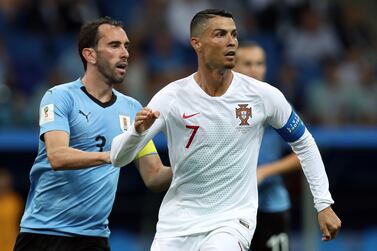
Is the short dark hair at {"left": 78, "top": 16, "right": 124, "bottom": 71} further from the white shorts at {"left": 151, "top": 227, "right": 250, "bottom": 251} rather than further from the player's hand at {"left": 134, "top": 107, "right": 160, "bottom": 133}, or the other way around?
the white shorts at {"left": 151, "top": 227, "right": 250, "bottom": 251}

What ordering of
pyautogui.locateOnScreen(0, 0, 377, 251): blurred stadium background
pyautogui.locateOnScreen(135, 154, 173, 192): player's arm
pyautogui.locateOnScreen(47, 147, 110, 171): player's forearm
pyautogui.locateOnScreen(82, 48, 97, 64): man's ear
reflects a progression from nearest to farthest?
pyautogui.locateOnScreen(47, 147, 110, 171): player's forearm < pyautogui.locateOnScreen(135, 154, 173, 192): player's arm < pyautogui.locateOnScreen(82, 48, 97, 64): man's ear < pyautogui.locateOnScreen(0, 0, 377, 251): blurred stadium background

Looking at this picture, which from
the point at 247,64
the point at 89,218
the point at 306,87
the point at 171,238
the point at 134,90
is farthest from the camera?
the point at 306,87

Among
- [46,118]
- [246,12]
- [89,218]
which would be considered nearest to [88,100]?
[46,118]

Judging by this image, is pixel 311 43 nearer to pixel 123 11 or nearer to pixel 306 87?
pixel 306 87

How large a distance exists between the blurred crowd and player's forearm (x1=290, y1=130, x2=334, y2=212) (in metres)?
6.03

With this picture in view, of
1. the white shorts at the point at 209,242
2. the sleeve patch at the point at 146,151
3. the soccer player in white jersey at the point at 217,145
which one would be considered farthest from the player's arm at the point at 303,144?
the sleeve patch at the point at 146,151

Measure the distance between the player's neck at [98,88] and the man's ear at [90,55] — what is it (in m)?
0.12

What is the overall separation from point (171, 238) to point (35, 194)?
1.10 metres

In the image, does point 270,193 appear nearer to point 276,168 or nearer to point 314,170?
point 276,168

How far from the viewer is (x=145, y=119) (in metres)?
5.92

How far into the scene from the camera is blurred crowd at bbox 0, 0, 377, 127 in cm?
1290

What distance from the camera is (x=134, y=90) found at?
1268 centimetres

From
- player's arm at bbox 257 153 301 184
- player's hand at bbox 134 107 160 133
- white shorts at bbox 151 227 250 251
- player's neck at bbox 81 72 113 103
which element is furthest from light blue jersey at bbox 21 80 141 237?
player's arm at bbox 257 153 301 184

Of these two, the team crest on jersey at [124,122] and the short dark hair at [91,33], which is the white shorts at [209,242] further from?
the short dark hair at [91,33]
